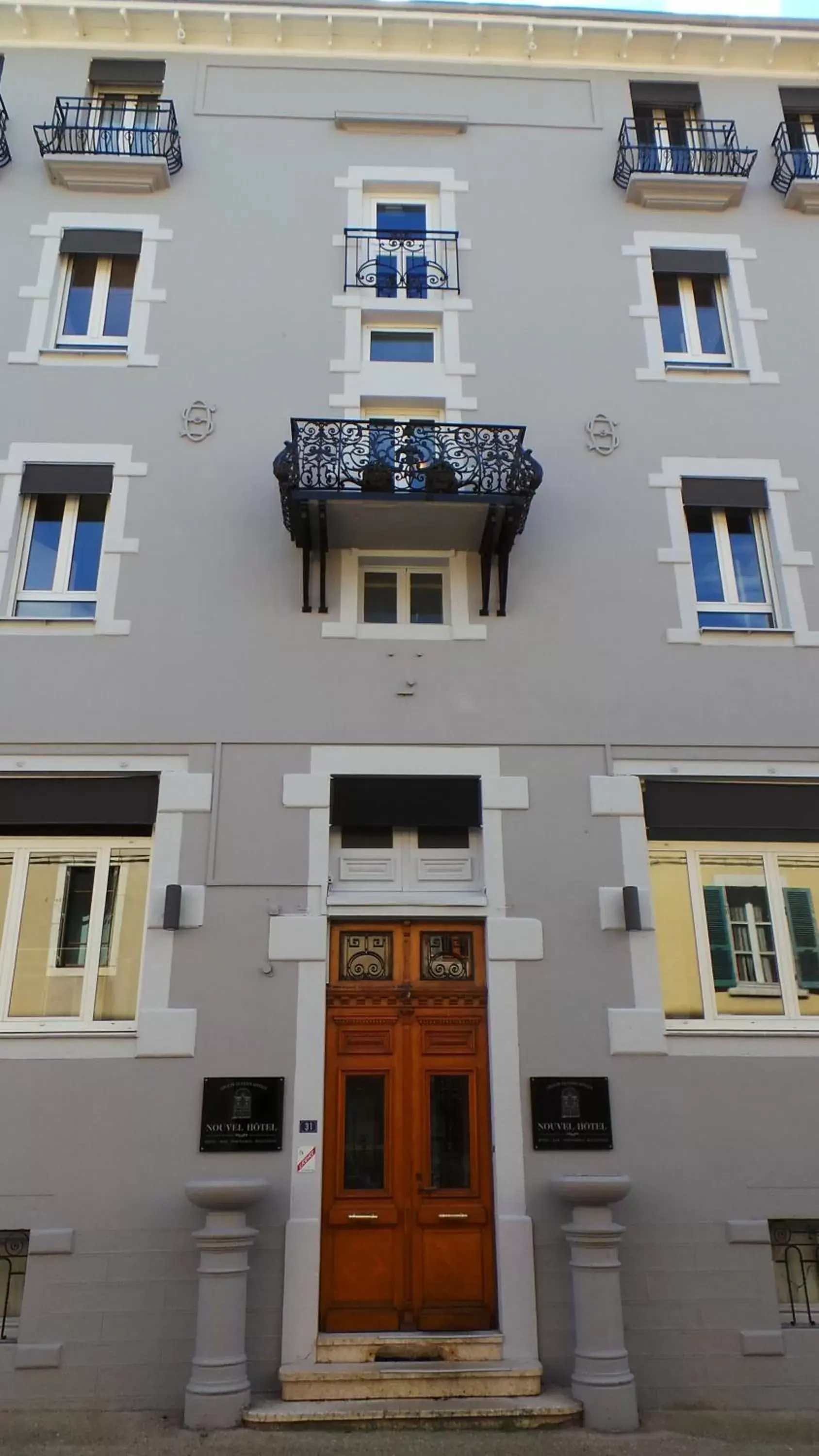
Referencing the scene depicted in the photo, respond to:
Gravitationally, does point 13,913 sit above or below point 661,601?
below

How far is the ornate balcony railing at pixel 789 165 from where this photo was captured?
457 inches

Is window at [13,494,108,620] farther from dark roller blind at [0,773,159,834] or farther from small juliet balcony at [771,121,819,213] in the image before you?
small juliet balcony at [771,121,819,213]

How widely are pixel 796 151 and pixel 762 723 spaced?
7502 millimetres

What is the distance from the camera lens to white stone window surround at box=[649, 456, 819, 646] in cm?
947

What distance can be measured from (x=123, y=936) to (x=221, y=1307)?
300 centimetres

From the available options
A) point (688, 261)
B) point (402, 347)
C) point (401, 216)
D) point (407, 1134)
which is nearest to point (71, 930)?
point (407, 1134)

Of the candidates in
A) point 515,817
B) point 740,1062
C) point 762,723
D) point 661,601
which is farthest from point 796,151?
point 740,1062

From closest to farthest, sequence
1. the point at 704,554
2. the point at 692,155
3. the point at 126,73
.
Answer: the point at 704,554, the point at 692,155, the point at 126,73

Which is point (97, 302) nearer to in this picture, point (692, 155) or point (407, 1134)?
point (692, 155)

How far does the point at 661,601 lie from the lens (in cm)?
957

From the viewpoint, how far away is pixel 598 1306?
23.1 feet

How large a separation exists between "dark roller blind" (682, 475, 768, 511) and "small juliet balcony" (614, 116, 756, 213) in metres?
3.77

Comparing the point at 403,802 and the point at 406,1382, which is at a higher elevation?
the point at 403,802

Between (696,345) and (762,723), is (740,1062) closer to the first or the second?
(762,723)
